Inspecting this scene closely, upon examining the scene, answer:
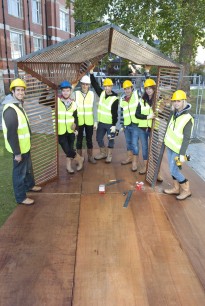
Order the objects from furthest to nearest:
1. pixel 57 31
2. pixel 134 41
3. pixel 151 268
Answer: pixel 57 31, pixel 134 41, pixel 151 268

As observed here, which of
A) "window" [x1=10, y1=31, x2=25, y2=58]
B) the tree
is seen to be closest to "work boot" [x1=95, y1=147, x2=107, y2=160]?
the tree

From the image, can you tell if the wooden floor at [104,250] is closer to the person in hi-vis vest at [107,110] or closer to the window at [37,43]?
the person in hi-vis vest at [107,110]

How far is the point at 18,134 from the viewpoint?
453cm

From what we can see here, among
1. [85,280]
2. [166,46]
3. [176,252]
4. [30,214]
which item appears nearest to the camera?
[85,280]

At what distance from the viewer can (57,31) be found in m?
29.8

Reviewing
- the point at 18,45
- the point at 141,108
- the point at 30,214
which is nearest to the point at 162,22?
the point at 141,108

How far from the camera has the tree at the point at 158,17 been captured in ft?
33.3

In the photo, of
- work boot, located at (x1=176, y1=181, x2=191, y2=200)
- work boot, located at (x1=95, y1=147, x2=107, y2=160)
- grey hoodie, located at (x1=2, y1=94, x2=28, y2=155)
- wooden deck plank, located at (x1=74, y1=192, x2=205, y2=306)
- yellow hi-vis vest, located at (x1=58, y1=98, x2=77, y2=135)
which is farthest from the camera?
work boot, located at (x1=95, y1=147, x2=107, y2=160)

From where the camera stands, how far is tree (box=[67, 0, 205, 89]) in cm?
1014

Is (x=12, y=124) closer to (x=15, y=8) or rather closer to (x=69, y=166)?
(x=69, y=166)

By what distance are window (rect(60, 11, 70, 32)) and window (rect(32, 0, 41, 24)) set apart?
4749 mm

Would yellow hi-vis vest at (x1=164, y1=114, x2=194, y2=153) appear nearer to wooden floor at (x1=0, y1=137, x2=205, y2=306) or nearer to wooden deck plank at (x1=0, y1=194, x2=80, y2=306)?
wooden floor at (x1=0, y1=137, x2=205, y2=306)

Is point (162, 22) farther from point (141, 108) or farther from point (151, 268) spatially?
point (151, 268)

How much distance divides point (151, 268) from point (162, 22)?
931cm
